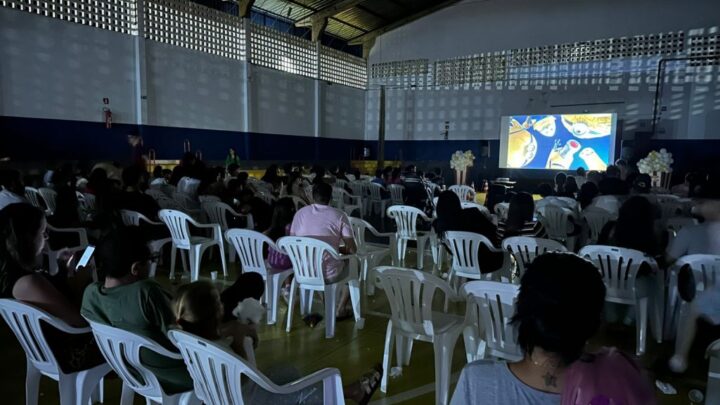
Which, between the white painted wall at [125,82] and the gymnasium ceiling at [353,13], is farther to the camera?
the gymnasium ceiling at [353,13]

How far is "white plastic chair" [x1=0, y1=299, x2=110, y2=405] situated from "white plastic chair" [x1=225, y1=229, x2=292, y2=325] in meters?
1.62

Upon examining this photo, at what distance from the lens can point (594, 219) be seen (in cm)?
503

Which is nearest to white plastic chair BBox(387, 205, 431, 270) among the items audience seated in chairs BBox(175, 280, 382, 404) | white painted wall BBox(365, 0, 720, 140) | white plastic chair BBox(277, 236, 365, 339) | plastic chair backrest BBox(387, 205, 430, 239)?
plastic chair backrest BBox(387, 205, 430, 239)

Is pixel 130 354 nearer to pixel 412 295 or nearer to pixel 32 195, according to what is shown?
pixel 412 295

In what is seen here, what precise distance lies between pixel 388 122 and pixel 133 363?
56.0 ft

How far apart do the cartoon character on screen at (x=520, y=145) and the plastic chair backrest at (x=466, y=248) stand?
11.3 meters

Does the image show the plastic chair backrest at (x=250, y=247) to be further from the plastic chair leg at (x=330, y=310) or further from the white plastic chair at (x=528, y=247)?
the white plastic chair at (x=528, y=247)

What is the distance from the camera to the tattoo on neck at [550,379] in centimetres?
115

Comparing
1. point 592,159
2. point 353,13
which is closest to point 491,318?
point 592,159

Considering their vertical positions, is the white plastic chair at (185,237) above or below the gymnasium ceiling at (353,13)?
below

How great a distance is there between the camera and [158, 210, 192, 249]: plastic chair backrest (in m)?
4.47

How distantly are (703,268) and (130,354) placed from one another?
318cm

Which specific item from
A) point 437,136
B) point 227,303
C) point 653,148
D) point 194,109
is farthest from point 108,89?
point 653,148

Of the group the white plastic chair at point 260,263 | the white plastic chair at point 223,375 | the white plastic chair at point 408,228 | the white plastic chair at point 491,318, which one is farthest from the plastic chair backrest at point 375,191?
the white plastic chair at point 223,375
